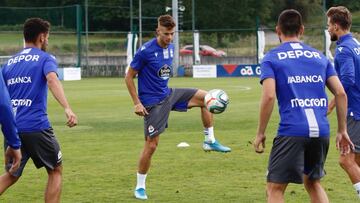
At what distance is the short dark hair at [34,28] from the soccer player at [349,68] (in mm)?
2908

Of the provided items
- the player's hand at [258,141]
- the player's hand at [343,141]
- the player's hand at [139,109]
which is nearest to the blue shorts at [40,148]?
the player's hand at [139,109]

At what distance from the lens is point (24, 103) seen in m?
8.05

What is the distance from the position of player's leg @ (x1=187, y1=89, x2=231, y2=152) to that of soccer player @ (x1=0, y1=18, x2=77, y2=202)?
12.6 feet

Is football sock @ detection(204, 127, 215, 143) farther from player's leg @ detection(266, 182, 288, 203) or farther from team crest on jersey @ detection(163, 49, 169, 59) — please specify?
player's leg @ detection(266, 182, 288, 203)

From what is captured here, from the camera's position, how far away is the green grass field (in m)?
9.85

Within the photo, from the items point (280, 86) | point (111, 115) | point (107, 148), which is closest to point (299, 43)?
point (280, 86)

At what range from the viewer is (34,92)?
8.05 meters

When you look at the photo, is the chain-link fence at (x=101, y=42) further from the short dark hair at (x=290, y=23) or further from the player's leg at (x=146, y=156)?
the short dark hair at (x=290, y=23)

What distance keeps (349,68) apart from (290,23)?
149cm

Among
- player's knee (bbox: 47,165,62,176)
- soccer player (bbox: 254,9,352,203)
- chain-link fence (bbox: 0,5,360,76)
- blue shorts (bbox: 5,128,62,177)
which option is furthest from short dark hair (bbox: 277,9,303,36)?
chain-link fence (bbox: 0,5,360,76)

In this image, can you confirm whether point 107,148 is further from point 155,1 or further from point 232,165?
point 155,1

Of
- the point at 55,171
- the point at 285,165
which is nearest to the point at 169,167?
the point at 55,171

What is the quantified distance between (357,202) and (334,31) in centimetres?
204

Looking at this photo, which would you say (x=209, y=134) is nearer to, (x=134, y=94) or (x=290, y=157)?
(x=134, y=94)
